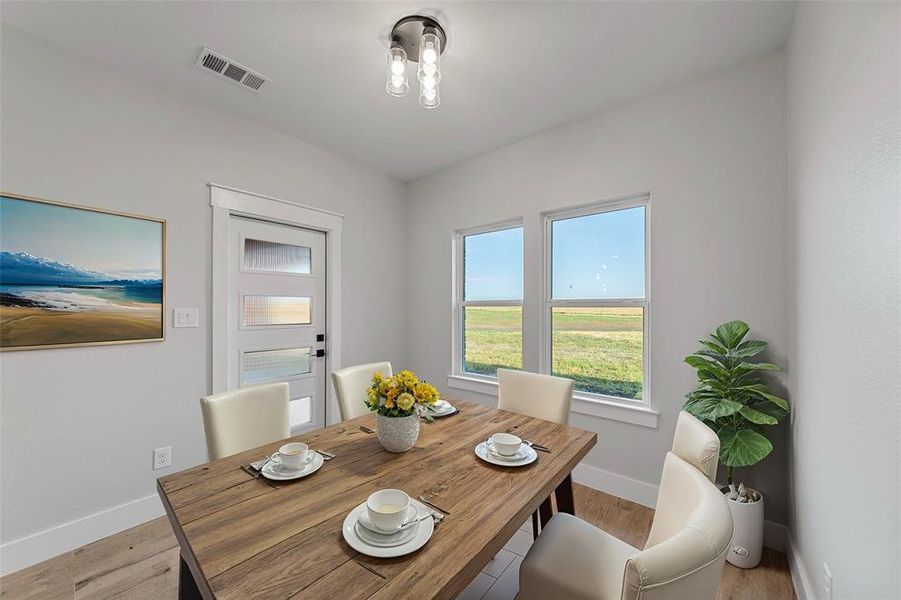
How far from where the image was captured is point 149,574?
1.78 m

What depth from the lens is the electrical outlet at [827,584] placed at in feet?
4.13

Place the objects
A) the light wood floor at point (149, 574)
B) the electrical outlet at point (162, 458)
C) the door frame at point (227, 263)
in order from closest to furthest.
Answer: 1. the light wood floor at point (149, 574)
2. the electrical outlet at point (162, 458)
3. the door frame at point (227, 263)

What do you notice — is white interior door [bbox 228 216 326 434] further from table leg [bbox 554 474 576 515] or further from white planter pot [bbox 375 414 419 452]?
table leg [bbox 554 474 576 515]

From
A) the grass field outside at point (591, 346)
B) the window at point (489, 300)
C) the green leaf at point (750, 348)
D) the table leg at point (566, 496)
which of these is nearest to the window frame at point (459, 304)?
the window at point (489, 300)

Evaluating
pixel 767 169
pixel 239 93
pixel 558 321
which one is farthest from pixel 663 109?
pixel 239 93

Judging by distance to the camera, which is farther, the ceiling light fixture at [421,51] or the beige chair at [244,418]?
the ceiling light fixture at [421,51]

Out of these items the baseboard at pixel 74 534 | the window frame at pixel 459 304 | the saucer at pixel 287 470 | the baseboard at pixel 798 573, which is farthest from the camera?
the window frame at pixel 459 304

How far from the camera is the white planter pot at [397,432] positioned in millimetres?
1410

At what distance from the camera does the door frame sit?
8.32 ft

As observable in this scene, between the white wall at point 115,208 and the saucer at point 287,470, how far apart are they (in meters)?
1.55

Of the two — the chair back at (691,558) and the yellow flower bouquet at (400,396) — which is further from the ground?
the yellow flower bouquet at (400,396)

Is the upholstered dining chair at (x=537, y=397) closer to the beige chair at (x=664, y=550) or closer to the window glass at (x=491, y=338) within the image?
the beige chair at (x=664, y=550)

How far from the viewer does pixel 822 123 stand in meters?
1.40

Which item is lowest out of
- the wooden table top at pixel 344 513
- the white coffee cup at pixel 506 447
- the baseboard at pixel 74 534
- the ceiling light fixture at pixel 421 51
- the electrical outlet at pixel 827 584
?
the baseboard at pixel 74 534
